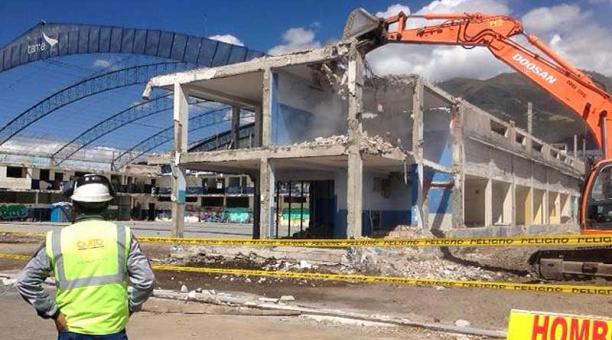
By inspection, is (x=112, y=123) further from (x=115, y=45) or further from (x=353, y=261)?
(x=353, y=261)

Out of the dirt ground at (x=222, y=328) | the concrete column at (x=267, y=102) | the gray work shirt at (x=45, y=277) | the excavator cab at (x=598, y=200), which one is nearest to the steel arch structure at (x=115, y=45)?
the concrete column at (x=267, y=102)

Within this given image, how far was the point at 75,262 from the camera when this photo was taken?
11.2 ft

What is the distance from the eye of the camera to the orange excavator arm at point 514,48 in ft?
50.5

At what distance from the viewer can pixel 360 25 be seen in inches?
712

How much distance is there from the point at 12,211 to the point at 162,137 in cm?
1561

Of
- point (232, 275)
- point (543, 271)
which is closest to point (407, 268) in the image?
point (543, 271)

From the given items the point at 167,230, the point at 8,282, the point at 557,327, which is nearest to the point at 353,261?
the point at 8,282

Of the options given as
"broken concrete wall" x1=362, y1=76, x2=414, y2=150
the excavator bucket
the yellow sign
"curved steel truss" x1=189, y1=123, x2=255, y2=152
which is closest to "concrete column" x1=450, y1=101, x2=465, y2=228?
"broken concrete wall" x1=362, y1=76, x2=414, y2=150

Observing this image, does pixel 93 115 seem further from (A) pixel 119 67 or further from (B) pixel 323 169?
(B) pixel 323 169

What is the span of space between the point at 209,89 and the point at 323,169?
5247 millimetres

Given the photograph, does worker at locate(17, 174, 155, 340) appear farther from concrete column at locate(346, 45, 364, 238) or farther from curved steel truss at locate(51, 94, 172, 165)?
curved steel truss at locate(51, 94, 172, 165)

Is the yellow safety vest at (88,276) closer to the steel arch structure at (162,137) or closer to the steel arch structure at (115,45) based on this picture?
the steel arch structure at (115,45)

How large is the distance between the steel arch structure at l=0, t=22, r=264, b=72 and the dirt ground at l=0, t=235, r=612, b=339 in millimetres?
21435

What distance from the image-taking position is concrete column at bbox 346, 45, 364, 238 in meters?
17.1
